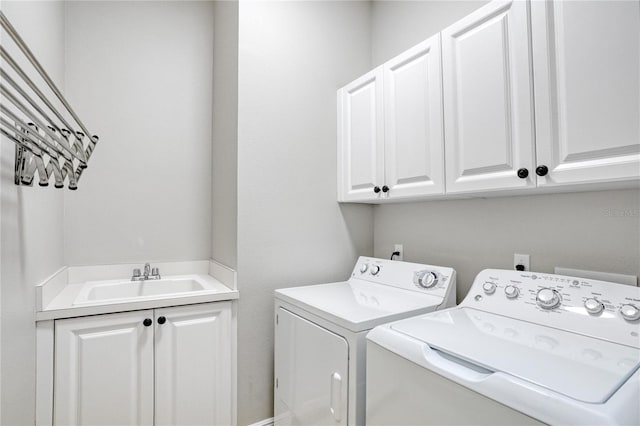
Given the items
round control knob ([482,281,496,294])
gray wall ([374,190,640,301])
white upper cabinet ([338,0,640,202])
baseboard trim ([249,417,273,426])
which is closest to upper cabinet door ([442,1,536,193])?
white upper cabinet ([338,0,640,202])

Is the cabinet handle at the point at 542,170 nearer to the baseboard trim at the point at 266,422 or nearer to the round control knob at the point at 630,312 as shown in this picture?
the round control knob at the point at 630,312

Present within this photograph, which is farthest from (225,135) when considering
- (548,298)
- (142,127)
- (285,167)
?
(548,298)

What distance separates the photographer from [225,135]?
208cm

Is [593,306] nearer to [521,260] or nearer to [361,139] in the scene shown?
[521,260]

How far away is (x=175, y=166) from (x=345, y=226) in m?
1.23

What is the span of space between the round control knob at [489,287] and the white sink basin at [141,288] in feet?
4.36

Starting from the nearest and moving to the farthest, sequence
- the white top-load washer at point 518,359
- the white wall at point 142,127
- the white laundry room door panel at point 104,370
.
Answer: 1. the white top-load washer at point 518,359
2. the white laundry room door panel at point 104,370
3. the white wall at point 142,127

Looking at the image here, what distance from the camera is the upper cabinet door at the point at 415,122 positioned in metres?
1.54

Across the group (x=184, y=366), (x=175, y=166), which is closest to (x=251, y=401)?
(x=184, y=366)

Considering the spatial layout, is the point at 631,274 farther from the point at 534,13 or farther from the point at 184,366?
the point at 184,366

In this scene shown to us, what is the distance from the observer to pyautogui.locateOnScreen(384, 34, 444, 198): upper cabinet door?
5.04 ft

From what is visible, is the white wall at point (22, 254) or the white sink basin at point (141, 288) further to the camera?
the white sink basin at point (141, 288)

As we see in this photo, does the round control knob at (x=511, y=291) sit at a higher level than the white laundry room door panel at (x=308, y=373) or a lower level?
higher

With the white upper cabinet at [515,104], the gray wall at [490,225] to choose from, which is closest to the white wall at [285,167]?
the gray wall at [490,225]
